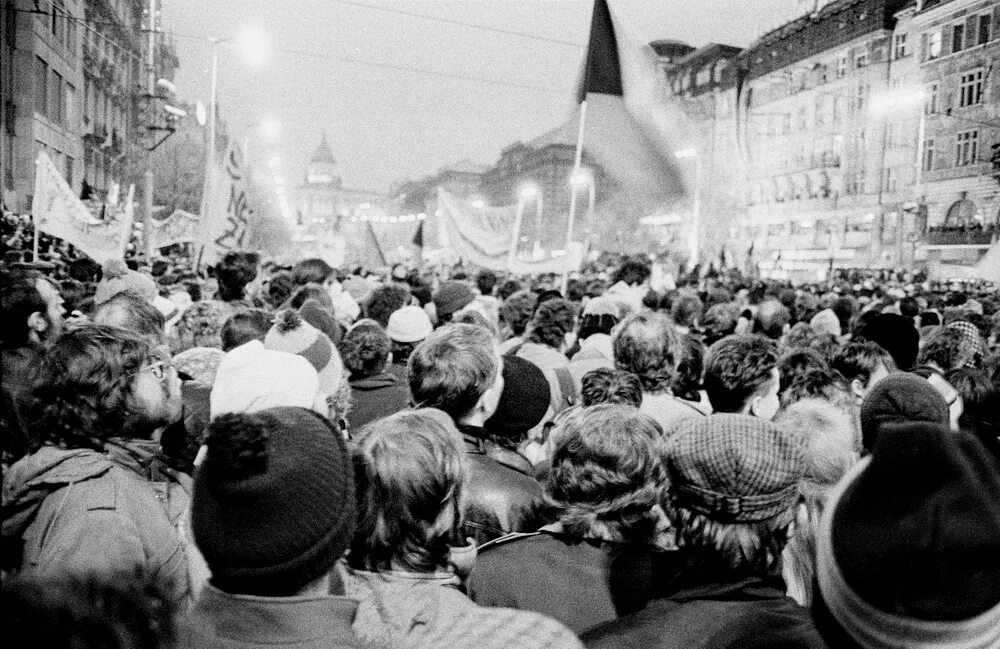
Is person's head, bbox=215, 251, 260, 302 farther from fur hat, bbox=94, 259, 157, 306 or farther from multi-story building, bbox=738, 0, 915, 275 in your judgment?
multi-story building, bbox=738, 0, 915, 275

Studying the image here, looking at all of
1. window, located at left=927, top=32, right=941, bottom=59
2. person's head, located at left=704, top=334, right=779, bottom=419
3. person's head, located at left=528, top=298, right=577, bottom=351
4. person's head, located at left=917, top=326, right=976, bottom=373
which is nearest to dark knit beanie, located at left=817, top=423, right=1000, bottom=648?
person's head, located at left=704, top=334, right=779, bottom=419

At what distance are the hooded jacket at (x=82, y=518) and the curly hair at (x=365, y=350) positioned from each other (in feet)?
9.56

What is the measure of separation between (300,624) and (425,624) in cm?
31

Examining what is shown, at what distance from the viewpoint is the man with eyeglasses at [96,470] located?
2412 millimetres

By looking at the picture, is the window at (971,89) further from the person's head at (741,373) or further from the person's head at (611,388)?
A: the person's head at (611,388)

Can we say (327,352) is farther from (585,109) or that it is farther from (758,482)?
(585,109)

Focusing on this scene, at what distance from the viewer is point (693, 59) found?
211ft

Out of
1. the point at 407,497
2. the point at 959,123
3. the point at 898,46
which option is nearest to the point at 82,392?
the point at 407,497

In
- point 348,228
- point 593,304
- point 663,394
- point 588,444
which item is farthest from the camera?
point 348,228

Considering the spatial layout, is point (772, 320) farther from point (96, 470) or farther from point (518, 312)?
point (96, 470)

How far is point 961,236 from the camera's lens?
1673 inches

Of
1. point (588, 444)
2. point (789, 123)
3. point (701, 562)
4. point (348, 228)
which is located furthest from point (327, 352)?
point (789, 123)

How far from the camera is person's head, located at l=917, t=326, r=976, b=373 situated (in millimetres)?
5602

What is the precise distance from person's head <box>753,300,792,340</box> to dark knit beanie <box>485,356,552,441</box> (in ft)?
14.9
